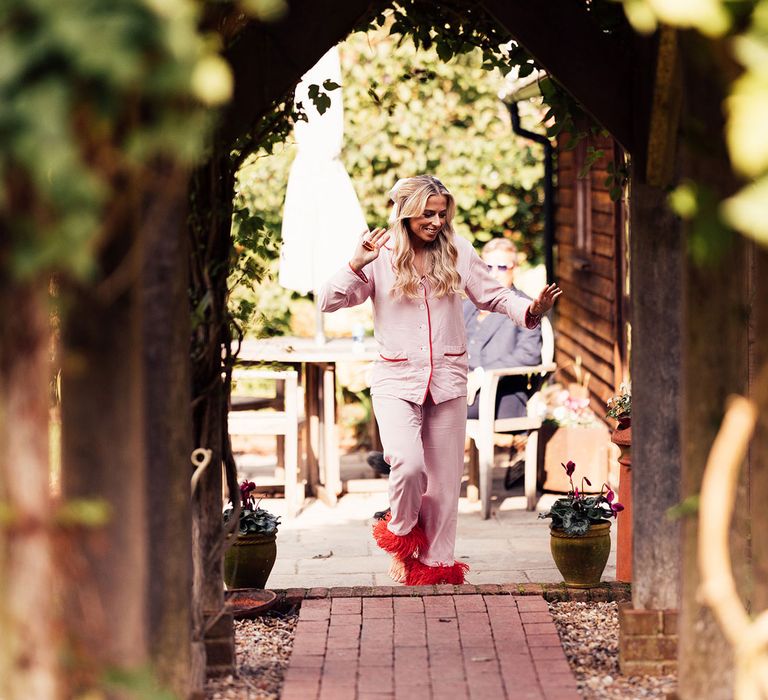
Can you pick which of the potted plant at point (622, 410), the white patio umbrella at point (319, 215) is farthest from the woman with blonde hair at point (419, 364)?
the white patio umbrella at point (319, 215)

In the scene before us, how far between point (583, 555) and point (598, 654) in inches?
30.9

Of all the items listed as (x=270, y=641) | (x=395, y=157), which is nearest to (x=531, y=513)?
(x=270, y=641)

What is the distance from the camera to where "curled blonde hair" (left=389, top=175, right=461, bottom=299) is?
5.61 m

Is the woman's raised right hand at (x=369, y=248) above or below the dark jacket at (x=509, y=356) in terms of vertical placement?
above

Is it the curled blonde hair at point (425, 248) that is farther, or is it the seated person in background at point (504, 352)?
the seated person in background at point (504, 352)

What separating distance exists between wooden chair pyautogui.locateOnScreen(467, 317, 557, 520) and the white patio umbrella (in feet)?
4.12

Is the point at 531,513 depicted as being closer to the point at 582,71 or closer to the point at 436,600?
the point at 436,600

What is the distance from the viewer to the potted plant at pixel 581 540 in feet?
17.9

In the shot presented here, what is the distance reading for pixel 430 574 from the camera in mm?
5703

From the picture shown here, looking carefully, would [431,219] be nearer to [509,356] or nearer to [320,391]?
[509,356]

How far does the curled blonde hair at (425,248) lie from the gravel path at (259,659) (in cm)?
147

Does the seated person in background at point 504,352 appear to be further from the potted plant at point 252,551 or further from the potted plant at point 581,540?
the potted plant at point 252,551

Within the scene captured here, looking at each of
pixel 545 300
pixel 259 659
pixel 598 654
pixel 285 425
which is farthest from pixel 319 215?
pixel 598 654

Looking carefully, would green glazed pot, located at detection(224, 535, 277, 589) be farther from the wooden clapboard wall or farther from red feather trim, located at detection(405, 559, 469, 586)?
the wooden clapboard wall
